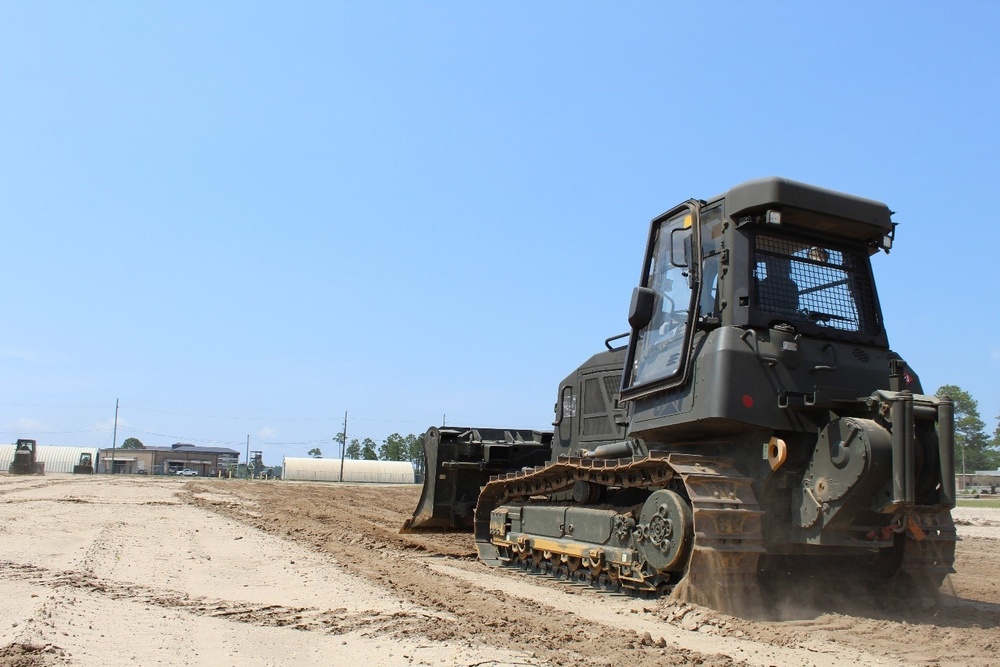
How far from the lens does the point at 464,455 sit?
14.2m

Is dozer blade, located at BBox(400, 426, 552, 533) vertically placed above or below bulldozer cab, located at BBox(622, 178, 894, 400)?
below

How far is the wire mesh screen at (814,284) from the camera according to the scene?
790 centimetres

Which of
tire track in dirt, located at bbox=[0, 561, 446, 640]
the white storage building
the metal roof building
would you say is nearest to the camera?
tire track in dirt, located at bbox=[0, 561, 446, 640]

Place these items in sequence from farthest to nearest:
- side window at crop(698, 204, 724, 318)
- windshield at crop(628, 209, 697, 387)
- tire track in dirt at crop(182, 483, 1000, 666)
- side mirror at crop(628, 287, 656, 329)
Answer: side mirror at crop(628, 287, 656, 329) < windshield at crop(628, 209, 697, 387) < side window at crop(698, 204, 724, 318) < tire track in dirt at crop(182, 483, 1000, 666)

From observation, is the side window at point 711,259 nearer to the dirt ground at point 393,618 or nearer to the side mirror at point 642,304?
the side mirror at point 642,304

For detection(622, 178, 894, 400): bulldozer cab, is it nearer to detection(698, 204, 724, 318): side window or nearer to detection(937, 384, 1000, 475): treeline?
detection(698, 204, 724, 318): side window

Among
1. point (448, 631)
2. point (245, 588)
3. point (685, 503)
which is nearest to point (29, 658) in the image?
point (448, 631)

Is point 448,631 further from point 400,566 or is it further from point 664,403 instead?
point 400,566

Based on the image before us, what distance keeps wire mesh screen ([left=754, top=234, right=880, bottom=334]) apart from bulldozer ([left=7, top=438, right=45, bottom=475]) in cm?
6414

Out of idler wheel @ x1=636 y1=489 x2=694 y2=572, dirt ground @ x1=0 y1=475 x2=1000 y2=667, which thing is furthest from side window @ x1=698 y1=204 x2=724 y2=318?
dirt ground @ x1=0 y1=475 x2=1000 y2=667

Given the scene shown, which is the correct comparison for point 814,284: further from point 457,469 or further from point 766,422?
point 457,469

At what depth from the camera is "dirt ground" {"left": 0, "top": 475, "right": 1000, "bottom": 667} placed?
214 inches

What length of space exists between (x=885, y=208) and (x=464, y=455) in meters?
7.92

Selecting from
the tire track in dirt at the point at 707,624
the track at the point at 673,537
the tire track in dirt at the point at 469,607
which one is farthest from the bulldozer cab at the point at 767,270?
the tire track in dirt at the point at 469,607
